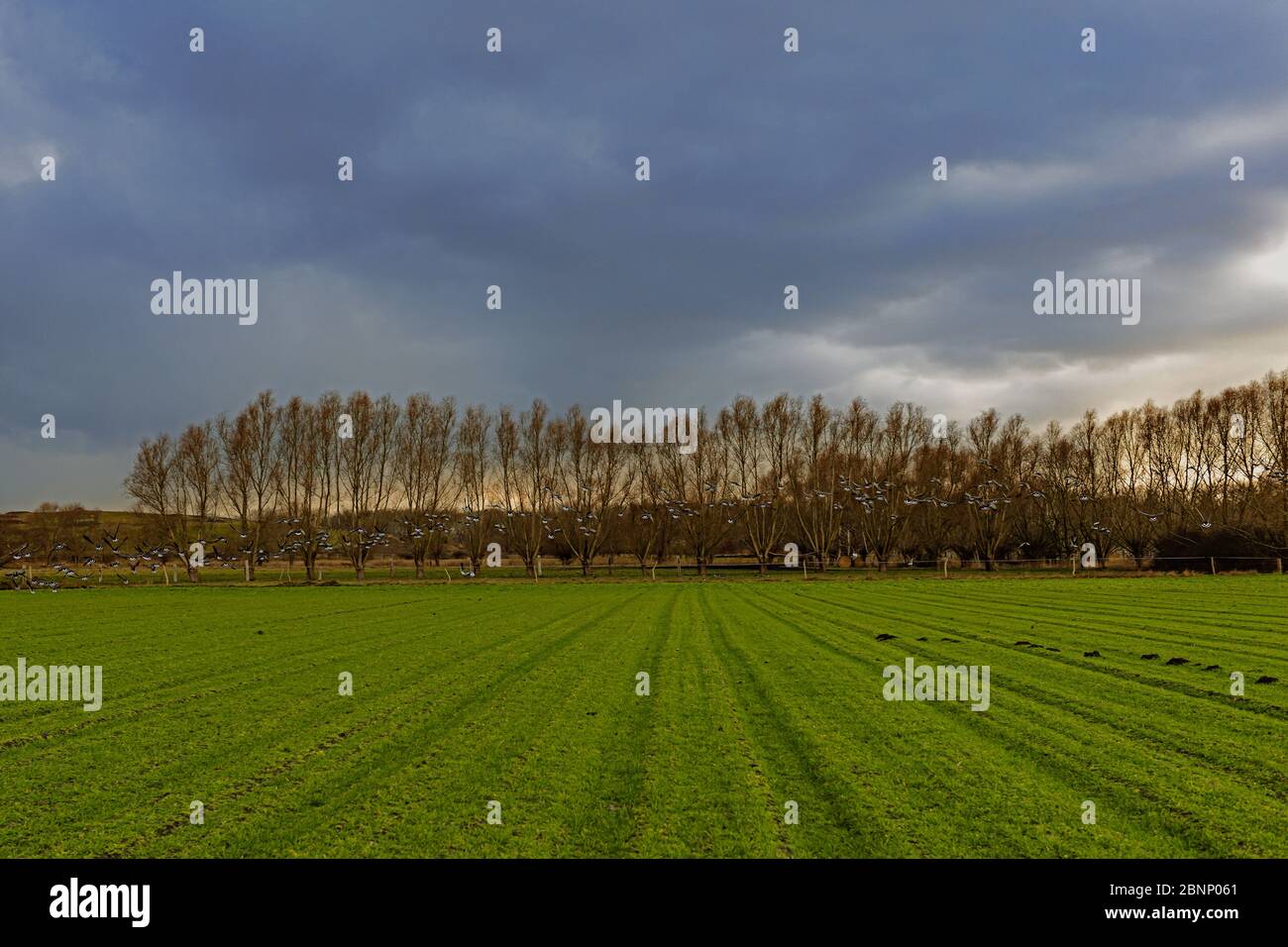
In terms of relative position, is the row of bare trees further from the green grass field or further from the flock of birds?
the green grass field

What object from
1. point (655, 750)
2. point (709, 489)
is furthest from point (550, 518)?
point (655, 750)

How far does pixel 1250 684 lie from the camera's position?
529 inches

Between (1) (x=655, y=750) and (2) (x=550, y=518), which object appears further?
(2) (x=550, y=518)

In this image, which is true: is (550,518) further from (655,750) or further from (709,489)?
(655,750)

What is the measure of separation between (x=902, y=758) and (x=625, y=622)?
19.4 m

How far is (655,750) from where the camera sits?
9.82 meters

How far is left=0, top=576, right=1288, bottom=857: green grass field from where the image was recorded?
6926 mm

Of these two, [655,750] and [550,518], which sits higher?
[550,518]

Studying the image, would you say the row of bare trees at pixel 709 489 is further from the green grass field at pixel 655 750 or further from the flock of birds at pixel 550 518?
the green grass field at pixel 655 750

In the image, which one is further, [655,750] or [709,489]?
[709,489]

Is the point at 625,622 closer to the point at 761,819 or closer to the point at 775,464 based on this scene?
the point at 761,819

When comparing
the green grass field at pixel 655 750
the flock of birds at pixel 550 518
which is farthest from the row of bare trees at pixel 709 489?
the green grass field at pixel 655 750

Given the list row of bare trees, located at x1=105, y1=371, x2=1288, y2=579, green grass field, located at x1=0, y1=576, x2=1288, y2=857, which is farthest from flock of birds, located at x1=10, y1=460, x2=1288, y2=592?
green grass field, located at x1=0, y1=576, x2=1288, y2=857

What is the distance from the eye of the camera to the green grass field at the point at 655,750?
273 inches
